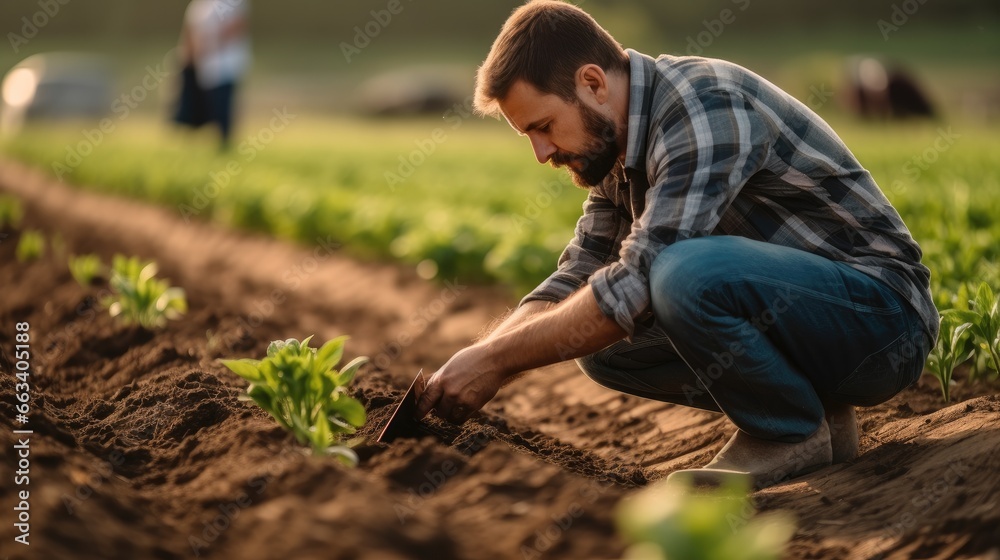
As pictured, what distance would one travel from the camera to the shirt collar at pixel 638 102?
2820mm

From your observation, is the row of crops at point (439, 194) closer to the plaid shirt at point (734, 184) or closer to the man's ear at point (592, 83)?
A: the plaid shirt at point (734, 184)

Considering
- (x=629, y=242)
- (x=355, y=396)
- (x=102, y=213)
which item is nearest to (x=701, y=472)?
(x=629, y=242)

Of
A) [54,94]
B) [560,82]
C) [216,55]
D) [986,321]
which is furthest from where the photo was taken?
[54,94]

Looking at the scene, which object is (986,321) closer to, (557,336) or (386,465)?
(557,336)

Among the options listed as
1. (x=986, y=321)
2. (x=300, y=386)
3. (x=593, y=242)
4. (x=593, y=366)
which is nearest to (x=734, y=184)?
(x=593, y=242)

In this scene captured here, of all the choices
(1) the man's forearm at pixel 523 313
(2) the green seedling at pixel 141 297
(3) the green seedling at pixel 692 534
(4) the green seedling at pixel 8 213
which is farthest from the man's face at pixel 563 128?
(4) the green seedling at pixel 8 213

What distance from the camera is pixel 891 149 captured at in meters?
12.6

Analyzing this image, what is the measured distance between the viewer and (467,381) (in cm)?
281

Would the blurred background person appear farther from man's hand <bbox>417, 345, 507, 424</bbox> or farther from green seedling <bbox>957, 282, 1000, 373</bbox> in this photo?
green seedling <bbox>957, 282, 1000, 373</bbox>

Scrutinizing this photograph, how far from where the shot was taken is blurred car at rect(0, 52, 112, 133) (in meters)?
31.0

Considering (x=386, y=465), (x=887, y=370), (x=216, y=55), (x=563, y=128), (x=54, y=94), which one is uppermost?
→ (x=54, y=94)

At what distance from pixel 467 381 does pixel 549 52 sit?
0.94m

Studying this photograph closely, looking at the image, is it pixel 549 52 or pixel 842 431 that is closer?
pixel 549 52

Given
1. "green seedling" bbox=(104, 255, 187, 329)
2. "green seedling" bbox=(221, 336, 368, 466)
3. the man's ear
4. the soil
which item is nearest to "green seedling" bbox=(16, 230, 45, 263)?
the soil
